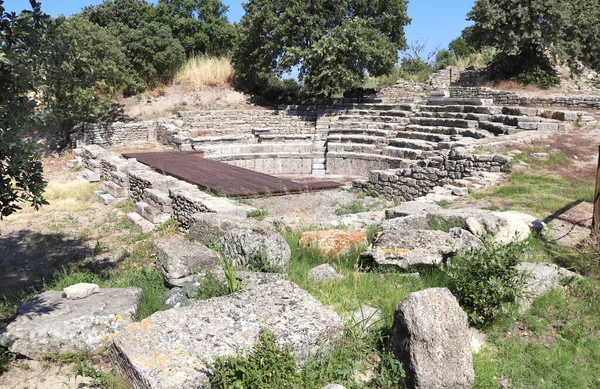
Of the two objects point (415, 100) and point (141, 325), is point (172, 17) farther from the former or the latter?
point (141, 325)

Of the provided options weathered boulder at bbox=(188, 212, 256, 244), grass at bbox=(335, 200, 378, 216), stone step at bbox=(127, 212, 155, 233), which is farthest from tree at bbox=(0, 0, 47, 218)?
grass at bbox=(335, 200, 378, 216)

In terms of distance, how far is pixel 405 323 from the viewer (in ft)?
11.3

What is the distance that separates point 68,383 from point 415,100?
18.3 metres

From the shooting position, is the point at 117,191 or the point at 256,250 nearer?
the point at 256,250

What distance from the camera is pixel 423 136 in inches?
619

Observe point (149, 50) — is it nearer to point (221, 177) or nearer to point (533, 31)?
point (221, 177)

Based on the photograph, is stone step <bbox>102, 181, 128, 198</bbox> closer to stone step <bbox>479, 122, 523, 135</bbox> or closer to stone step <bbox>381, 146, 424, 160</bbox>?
stone step <bbox>381, 146, 424, 160</bbox>

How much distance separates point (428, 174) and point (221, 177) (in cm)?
568

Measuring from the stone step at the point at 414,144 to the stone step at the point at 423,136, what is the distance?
0.25 m

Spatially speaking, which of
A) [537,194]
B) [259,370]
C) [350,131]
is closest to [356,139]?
[350,131]

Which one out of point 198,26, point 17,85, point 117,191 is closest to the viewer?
point 17,85

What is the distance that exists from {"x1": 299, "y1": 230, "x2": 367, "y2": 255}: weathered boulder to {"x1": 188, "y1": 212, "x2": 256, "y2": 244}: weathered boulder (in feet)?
2.89

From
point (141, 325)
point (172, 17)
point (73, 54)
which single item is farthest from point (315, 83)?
point (141, 325)

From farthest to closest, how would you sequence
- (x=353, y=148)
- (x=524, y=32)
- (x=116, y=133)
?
(x=524, y=32), (x=116, y=133), (x=353, y=148)
